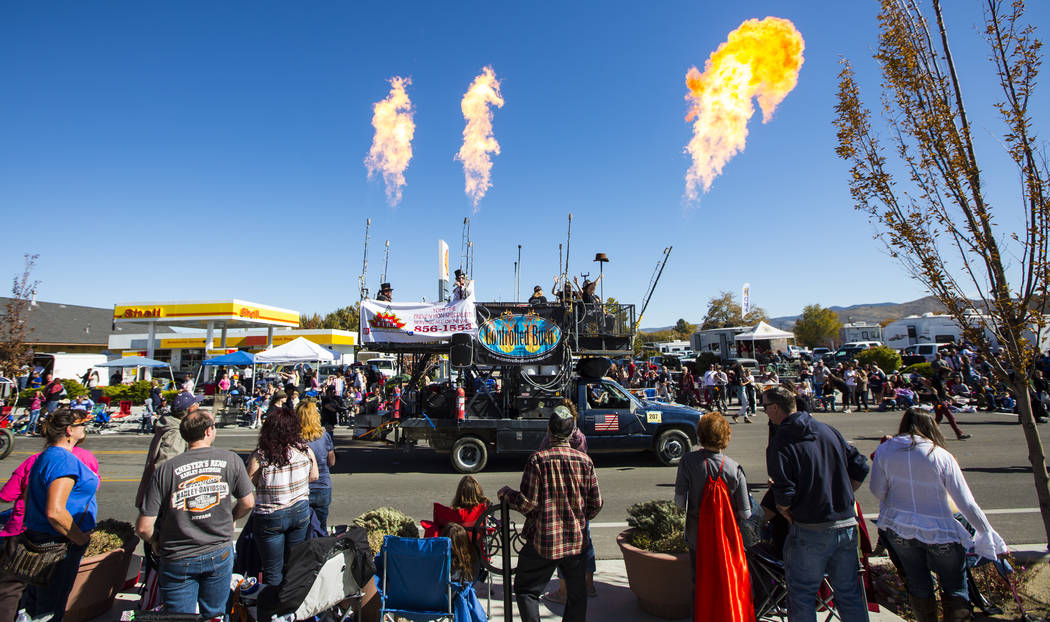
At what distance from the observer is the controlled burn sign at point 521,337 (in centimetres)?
1055

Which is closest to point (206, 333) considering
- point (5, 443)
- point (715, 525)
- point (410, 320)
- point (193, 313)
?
point (193, 313)

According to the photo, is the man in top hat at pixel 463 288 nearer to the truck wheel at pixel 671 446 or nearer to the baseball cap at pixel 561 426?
the truck wheel at pixel 671 446

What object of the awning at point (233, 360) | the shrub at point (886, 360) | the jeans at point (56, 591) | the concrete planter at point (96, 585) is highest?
the shrub at point (886, 360)

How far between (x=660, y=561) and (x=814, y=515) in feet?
4.22

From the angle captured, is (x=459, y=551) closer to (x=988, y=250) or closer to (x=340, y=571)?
(x=340, y=571)

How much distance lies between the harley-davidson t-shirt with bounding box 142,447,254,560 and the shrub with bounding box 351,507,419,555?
1336mm

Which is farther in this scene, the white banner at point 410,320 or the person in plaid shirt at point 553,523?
the white banner at point 410,320

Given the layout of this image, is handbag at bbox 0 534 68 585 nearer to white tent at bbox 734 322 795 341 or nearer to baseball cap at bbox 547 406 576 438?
baseball cap at bbox 547 406 576 438

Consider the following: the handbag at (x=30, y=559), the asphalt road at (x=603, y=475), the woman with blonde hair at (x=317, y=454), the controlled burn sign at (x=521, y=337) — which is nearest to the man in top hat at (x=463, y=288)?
the controlled burn sign at (x=521, y=337)

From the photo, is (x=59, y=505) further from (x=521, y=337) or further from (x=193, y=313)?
(x=193, y=313)

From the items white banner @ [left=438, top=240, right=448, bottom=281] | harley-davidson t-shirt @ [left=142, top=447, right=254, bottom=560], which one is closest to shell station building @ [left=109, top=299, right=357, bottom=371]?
white banner @ [left=438, top=240, right=448, bottom=281]

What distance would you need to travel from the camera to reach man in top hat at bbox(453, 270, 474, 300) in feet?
36.3

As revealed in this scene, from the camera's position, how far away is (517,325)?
1070cm

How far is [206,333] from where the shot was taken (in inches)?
1350
